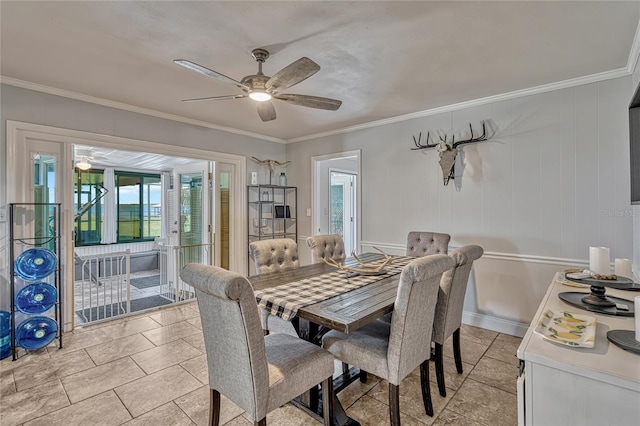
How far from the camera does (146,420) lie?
1938 mm

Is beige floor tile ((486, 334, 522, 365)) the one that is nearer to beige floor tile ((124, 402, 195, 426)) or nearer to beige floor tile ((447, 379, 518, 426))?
beige floor tile ((447, 379, 518, 426))

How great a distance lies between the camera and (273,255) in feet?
9.07

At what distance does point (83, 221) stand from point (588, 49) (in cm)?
842

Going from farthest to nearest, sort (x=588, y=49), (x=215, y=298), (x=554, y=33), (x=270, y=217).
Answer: (x=270, y=217)
(x=588, y=49)
(x=554, y=33)
(x=215, y=298)

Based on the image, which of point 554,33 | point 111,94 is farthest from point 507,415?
point 111,94

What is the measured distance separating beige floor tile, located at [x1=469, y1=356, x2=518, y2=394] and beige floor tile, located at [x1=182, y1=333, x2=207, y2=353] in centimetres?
236

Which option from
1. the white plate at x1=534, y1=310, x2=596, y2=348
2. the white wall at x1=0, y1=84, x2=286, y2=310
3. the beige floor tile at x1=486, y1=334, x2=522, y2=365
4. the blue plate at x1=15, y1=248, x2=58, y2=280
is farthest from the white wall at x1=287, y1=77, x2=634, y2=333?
the blue plate at x1=15, y1=248, x2=58, y2=280

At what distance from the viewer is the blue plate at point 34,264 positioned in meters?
2.70

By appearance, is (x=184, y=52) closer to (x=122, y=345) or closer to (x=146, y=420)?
(x=146, y=420)

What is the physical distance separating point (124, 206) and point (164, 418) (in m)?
6.54

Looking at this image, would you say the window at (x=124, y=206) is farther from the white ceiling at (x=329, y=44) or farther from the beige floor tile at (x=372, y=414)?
the beige floor tile at (x=372, y=414)

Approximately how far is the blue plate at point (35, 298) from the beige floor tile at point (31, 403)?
2.44 feet

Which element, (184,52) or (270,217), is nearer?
(184,52)

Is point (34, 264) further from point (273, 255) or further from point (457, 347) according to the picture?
point (457, 347)
